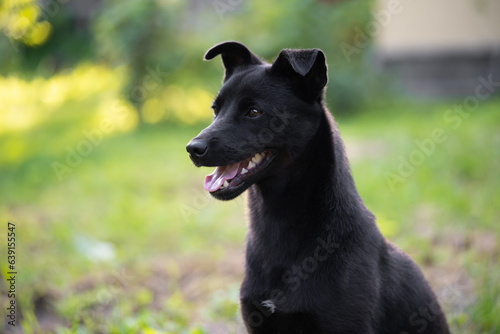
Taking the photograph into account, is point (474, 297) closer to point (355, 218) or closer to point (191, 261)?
point (355, 218)

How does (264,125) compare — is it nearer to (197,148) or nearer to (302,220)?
(197,148)

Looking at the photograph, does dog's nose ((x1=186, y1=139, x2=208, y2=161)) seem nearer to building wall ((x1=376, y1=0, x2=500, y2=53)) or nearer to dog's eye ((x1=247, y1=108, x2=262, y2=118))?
dog's eye ((x1=247, y1=108, x2=262, y2=118))

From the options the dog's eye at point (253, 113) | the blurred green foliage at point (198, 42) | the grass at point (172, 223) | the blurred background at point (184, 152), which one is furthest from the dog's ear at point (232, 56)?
the blurred green foliage at point (198, 42)

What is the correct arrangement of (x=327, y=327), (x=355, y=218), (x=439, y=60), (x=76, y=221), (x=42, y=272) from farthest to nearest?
(x=439, y=60)
(x=76, y=221)
(x=42, y=272)
(x=355, y=218)
(x=327, y=327)

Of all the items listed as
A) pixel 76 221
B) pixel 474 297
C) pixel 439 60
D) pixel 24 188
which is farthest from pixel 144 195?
pixel 439 60

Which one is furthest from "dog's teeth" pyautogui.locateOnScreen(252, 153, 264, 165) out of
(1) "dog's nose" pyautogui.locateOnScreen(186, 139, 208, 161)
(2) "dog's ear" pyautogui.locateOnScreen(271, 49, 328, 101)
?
(2) "dog's ear" pyautogui.locateOnScreen(271, 49, 328, 101)

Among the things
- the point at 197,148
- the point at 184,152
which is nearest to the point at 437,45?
the point at 184,152

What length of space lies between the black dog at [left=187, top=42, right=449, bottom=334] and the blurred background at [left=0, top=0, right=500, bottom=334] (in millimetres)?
1143

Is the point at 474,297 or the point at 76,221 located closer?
the point at 474,297

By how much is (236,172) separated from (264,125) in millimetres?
292

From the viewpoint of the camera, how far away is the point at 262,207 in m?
2.75

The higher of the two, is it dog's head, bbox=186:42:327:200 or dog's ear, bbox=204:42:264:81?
dog's ear, bbox=204:42:264:81

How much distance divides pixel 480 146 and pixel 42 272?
19.4 ft

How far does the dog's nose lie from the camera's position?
2.51 meters
